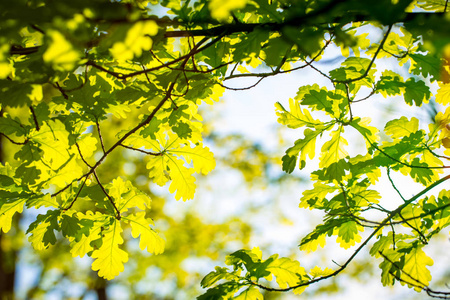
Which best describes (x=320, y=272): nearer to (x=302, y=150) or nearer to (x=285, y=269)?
(x=285, y=269)

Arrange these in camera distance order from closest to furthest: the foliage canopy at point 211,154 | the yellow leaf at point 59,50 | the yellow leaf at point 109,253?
1. the yellow leaf at point 59,50
2. the foliage canopy at point 211,154
3. the yellow leaf at point 109,253

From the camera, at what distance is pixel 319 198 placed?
6.20 ft

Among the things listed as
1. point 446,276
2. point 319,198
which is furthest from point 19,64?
point 446,276

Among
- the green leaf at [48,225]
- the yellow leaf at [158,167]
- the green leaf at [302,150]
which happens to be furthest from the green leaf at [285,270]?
the green leaf at [48,225]

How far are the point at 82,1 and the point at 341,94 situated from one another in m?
1.33

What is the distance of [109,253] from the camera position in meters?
1.82

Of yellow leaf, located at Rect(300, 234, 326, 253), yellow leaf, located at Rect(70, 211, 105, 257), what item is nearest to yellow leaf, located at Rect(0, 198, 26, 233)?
yellow leaf, located at Rect(70, 211, 105, 257)

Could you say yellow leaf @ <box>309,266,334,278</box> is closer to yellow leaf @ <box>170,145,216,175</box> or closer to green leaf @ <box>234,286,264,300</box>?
green leaf @ <box>234,286,264,300</box>

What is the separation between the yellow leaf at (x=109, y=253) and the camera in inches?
70.9

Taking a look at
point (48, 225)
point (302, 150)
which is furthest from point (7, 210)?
point (302, 150)

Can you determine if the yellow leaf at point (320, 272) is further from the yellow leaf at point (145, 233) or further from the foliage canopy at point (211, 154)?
the yellow leaf at point (145, 233)

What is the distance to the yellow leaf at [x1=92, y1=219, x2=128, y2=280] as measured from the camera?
70.9 inches

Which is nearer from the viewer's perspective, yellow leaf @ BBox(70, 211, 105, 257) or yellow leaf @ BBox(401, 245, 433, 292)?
yellow leaf @ BBox(401, 245, 433, 292)

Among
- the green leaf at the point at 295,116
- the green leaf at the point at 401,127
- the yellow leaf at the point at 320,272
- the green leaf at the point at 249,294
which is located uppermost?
the green leaf at the point at 295,116
